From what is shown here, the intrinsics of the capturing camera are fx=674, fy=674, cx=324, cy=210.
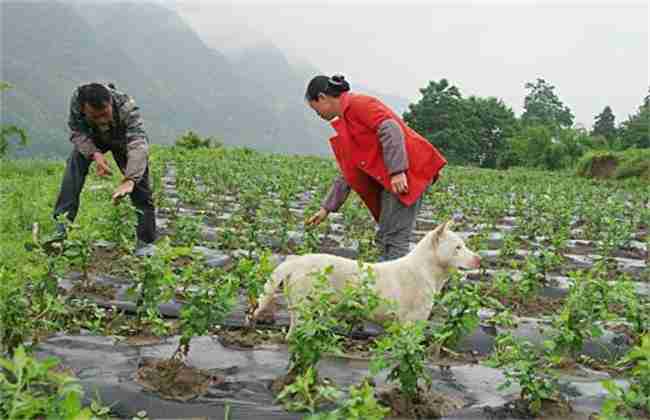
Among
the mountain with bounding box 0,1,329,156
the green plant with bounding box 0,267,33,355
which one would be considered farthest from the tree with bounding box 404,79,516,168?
the green plant with bounding box 0,267,33,355

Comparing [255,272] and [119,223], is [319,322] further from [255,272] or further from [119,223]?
[119,223]

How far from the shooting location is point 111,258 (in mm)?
5617

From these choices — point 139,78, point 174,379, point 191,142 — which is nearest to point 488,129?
point 191,142

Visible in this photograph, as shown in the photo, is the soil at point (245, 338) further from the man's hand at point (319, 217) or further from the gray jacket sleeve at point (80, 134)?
the gray jacket sleeve at point (80, 134)

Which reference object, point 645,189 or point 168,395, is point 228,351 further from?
point 645,189

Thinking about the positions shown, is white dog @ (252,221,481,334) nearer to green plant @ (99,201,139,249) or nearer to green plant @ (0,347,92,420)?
green plant @ (99,201,139,249)

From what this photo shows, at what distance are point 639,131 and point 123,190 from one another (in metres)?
37.6

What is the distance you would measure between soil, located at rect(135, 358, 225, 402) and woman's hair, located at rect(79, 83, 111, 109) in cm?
241

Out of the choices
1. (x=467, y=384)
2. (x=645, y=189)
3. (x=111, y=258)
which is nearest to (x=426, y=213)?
(x=111, y=258)

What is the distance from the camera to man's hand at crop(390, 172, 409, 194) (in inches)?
172

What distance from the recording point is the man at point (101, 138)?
507 centimetres

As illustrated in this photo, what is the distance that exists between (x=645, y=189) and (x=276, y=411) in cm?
1797

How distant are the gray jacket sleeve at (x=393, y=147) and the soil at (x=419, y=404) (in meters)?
1.68

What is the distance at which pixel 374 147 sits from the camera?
4.58 m
